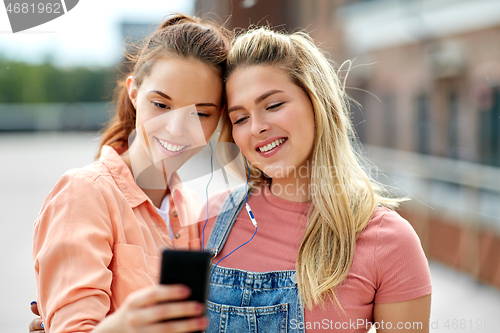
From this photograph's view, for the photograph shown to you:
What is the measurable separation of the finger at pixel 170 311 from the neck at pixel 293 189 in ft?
2.66

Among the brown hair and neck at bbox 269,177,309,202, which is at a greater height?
the brown hair

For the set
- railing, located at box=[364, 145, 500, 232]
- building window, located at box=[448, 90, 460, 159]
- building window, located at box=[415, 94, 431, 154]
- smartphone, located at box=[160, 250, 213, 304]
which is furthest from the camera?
building window, located at box=[415, 94, 431, 154]

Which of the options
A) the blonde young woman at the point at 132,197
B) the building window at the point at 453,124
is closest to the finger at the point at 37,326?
the blonde young woman at the point at 132,197

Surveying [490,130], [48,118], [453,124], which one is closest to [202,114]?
[490,130]

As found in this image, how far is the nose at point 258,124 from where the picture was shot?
1236 mm

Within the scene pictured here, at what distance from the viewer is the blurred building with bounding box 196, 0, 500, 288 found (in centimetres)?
375

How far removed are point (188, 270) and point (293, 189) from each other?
830mm

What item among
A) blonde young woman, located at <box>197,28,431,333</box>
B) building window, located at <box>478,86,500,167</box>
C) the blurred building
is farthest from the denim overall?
building window, located at <box>478,86,500,167</box>

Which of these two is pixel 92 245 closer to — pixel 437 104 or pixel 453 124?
pixel 453 124

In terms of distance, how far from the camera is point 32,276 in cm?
371

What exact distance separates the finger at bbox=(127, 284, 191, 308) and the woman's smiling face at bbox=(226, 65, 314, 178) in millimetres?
714

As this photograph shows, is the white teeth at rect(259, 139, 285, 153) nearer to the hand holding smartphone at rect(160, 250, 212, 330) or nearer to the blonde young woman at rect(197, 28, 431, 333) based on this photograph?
the blonde young woman at rect(197, 28, 431, 333)

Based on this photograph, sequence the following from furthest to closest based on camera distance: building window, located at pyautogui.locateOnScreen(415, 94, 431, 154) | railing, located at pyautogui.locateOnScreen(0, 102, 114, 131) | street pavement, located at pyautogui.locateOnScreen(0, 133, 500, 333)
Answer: railing, located at pyautogui.locateOnScreen(0, 102, 114, 131)
building window, located at pyautogui.locateOnScreen(415, 94, 431, 154)
street pavement, located at pyautogui.locateOnScreen(0, 133, 500, 333)

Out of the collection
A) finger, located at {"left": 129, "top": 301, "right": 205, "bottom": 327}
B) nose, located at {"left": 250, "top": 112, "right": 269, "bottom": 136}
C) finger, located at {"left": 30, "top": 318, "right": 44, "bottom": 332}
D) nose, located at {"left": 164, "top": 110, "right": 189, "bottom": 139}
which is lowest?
finger, located at {"left": 30, "top": 318, "right": 44, "bottom": 332}
